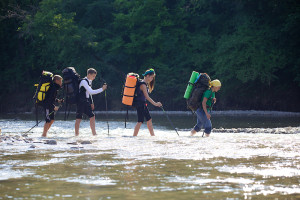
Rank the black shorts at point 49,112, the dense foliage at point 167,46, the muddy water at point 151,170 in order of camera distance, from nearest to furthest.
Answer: the muddy water at point 151,170 → the black shorts at point 49,112 → the dense foliage at point 167,46

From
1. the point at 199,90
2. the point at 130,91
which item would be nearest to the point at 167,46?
the point at 199,90

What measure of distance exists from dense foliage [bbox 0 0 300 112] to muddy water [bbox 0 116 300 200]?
2353 cm

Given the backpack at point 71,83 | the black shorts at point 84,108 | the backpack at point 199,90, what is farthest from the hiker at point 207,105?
the backpack at point 71,83

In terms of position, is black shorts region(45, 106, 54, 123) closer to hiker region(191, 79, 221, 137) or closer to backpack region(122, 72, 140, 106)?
backpack region(122, 72, 140, 106)

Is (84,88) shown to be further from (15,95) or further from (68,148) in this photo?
(15,95)

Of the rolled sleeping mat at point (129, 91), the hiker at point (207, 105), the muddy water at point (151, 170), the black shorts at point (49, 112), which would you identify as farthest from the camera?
the black shorts at point (49, 112)

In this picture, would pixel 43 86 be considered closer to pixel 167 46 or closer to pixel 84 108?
pixel 84 108

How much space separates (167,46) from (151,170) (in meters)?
31.1

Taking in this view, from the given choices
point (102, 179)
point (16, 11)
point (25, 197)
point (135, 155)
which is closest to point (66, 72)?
point (135, 155)

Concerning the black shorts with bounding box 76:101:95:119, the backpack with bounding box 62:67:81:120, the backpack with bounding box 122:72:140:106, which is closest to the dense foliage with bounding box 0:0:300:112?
the backpack with bounding box 122:72:140:106

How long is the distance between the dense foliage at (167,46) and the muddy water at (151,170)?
23532 mm

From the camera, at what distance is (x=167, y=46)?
38.3 meters

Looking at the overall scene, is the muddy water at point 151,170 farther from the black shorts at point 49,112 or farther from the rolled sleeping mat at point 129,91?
the black shorts at point 49,112

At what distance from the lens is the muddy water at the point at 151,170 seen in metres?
6.07
